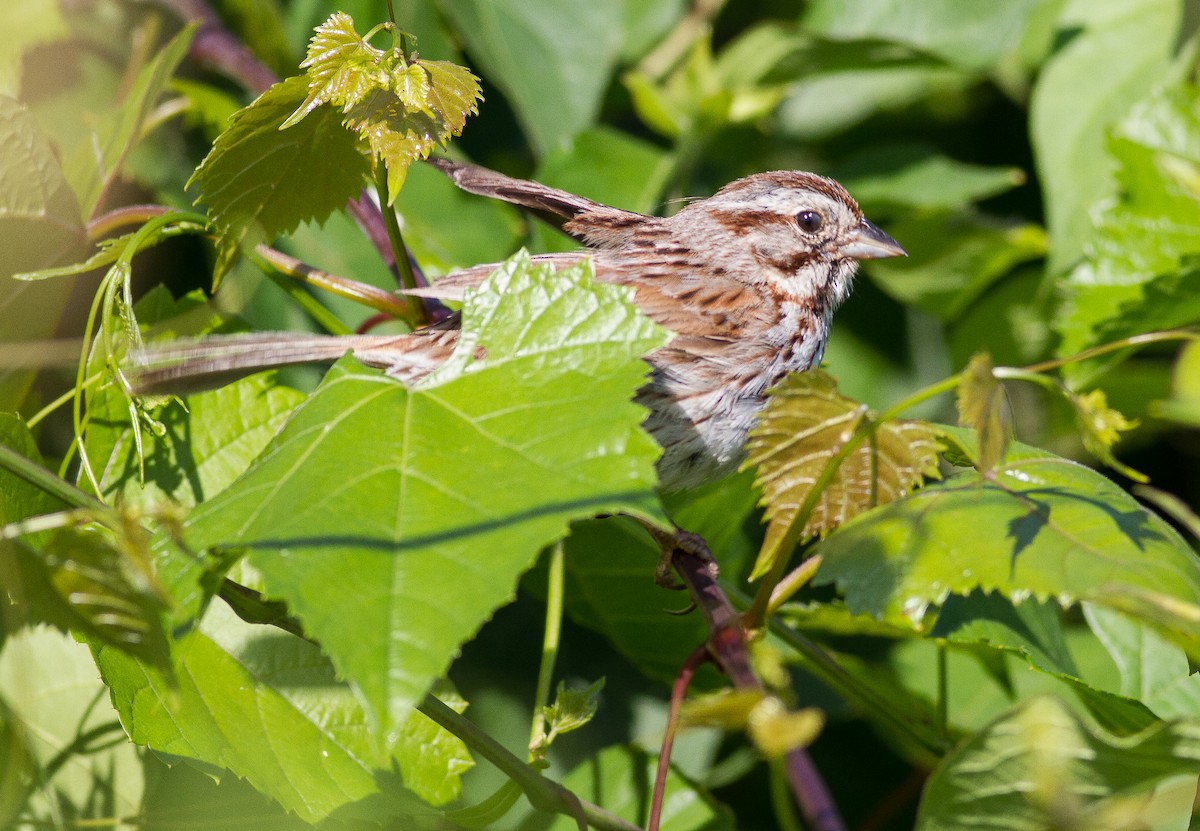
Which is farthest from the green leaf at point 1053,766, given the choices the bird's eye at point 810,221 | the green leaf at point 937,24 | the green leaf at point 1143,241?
the green leaf at point 937,24

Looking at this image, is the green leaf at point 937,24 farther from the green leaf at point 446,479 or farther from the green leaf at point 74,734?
the green leaf at point 74,734

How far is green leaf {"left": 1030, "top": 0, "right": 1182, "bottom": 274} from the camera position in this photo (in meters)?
2.38

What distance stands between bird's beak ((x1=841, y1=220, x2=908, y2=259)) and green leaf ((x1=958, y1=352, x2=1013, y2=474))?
3.85 feet

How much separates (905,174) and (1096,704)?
152 cm

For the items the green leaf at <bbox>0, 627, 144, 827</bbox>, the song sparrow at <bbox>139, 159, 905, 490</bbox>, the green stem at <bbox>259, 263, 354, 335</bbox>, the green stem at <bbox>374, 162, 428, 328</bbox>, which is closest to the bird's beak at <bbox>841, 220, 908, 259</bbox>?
the song sparrow at <bbox>139, 159, 905, 490</bbox>

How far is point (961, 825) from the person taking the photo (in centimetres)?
103

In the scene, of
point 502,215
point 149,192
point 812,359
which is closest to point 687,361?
point 812,359

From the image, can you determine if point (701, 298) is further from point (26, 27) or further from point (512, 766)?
point (26, 27)

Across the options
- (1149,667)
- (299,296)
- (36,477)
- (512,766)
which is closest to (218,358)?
(299,296)

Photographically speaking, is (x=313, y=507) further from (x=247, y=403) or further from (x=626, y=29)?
(x=626, y=29)

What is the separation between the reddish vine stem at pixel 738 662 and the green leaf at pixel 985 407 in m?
0.29

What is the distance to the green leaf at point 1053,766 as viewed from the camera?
3.08 ft

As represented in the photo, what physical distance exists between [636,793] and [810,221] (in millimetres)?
1128

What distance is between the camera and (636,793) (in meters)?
1.77
